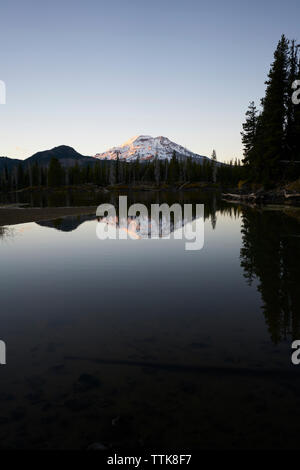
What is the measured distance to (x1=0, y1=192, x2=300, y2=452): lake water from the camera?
3.65 metres

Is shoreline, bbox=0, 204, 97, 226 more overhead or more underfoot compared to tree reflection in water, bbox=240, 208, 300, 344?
more overhead

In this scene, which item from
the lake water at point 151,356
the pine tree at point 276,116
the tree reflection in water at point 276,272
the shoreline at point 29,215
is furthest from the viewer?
the pine tree at point 276,116

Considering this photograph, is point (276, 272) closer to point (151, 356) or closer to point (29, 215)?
point (151, 356)

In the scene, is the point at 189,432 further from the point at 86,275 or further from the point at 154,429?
the point at 86,275

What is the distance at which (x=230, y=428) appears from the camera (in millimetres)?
3631

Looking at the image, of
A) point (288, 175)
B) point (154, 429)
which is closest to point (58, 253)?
point (154, 429)

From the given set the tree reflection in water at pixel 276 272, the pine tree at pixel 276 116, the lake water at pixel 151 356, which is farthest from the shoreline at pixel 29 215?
the pine tree at pixel 276 116

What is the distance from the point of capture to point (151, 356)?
5.21 meters

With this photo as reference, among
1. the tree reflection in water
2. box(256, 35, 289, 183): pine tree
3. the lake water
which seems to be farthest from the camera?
box(256, 35, 289, 183): pine tree

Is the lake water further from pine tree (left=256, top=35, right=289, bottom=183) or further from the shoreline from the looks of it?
pine tree (left=256, top=35, right=289, bottom=183)

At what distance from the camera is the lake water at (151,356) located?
12.0ft

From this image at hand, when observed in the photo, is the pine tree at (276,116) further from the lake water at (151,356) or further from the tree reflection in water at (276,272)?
the lake water at (151,356)

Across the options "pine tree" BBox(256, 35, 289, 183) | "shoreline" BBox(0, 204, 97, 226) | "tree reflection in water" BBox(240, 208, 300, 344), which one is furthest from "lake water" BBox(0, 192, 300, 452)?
"pine tree" BBox(256, 35, 289, 183)

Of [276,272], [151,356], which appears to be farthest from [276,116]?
[151,356]
